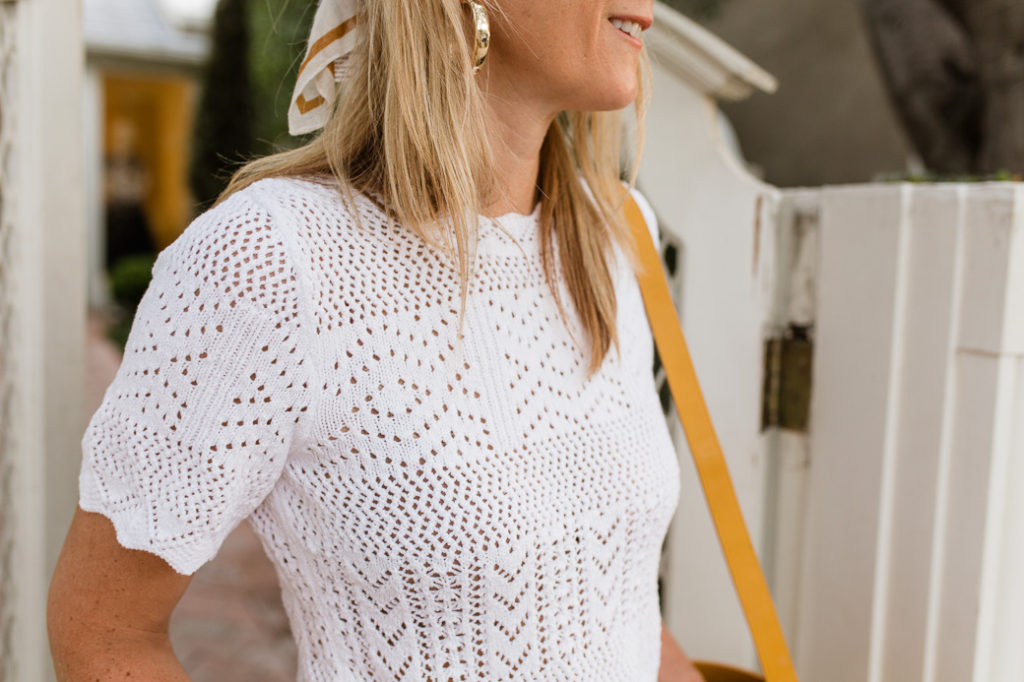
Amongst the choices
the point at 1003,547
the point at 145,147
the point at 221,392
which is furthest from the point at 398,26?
the point at 145,147

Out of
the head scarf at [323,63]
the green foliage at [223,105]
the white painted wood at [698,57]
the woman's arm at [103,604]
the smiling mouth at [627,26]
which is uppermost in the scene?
the green foliage at [223,105]

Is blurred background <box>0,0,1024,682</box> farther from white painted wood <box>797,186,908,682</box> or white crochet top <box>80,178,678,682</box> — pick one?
white crochet top <box>80,178,678,682</box>

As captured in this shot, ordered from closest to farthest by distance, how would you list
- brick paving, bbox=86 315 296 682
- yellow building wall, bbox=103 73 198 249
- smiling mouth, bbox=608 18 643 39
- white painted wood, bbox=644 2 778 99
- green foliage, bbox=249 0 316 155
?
smiling mouth, bbox=608 18 643 39, white painted wood, bbox=644 2 778 99, brick paving, bbox=86 315 296 682, green foliage, bbox=249 0 316 155, yellow building wall, bbox=103 73 198 249

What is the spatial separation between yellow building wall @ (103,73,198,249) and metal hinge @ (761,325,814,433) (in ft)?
47.6

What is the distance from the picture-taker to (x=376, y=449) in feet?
3.62

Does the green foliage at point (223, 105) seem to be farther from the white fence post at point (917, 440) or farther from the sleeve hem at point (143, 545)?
the sleeve hem at point (143, 545)

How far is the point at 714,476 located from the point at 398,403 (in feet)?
2.10

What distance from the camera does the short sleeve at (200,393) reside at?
3.40 ft

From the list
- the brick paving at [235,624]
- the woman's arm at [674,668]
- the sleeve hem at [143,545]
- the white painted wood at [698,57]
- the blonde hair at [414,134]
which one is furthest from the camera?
the brick paving at [235,624]

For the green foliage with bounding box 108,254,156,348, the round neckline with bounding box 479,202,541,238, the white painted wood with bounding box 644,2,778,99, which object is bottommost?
the green foliage with bounding box 108,254,156,348

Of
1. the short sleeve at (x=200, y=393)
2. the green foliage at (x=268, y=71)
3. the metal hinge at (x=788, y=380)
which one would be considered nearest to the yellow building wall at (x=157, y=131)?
the green foliage at (x=268, y=71)

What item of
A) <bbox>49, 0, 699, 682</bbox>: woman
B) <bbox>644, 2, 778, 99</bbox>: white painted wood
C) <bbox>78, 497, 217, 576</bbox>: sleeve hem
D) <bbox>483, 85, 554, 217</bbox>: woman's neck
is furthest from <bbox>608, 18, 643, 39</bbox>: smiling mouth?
<bbox>78, 497, 217, 576</bbox>: sleeve hem

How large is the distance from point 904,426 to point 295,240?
111 cm

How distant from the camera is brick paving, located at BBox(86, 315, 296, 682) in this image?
3.43 m
